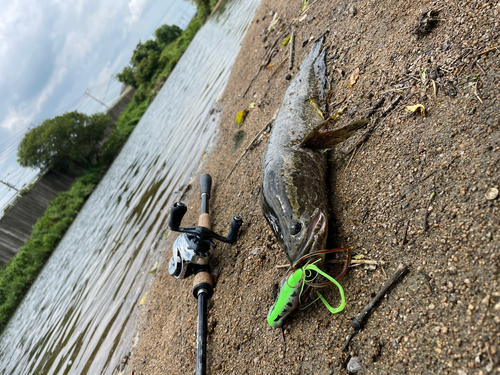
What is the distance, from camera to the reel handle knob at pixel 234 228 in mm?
3613

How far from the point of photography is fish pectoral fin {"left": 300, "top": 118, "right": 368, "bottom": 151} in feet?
9.02

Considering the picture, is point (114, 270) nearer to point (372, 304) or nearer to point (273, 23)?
point (372, 304)

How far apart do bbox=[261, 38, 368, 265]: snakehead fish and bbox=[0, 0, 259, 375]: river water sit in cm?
368

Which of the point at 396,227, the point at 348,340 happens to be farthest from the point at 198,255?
the point at 396,227

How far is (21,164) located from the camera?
25016 mm

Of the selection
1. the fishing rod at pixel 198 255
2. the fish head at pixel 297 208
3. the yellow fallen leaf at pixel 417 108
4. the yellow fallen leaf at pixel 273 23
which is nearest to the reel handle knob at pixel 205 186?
the fishing rod at pixel 198 255

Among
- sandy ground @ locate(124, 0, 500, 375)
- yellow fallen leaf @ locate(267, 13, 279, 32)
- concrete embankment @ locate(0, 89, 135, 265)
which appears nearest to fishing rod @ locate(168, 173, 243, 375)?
sandy ground @ locate(124, 0, 500, 375)

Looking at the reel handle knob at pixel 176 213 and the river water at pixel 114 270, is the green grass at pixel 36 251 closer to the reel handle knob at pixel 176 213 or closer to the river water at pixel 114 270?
the river water at pixel 114 270

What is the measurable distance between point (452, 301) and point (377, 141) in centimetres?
162

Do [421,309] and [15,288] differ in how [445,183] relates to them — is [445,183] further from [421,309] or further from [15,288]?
[15,288]

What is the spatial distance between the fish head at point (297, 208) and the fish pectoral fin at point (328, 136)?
28cm

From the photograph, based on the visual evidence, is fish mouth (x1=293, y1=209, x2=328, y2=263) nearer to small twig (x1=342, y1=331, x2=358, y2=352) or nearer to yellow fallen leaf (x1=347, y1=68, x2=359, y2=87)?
small twig (x1=342, y1=331, x2=358, y2=352)

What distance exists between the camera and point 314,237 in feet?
7.51

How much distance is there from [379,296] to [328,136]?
162cm
